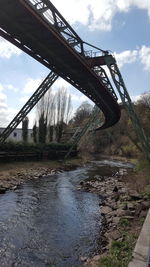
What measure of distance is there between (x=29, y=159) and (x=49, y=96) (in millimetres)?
20988

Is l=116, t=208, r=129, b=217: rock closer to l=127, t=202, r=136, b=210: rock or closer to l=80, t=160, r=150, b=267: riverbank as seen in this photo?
l=80, t=160, r=150, b=267: riverbank

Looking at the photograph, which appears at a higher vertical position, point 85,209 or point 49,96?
point 49,96

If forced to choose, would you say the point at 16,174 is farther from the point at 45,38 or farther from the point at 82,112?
the point at 82,112

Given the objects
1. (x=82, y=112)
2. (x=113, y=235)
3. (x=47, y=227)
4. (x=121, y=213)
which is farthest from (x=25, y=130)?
(x=82, y=112)

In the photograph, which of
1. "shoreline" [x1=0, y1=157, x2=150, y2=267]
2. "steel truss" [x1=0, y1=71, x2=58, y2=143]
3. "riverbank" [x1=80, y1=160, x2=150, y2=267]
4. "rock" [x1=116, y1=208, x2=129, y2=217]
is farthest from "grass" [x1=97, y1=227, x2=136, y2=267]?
"steel truss" [x1=0, y1=71, x2=58, y2=143]

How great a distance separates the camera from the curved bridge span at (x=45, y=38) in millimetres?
10514

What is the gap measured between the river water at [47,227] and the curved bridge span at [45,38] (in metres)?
7.98

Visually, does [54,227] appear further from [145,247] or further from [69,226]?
[145,247]

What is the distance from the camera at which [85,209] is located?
12070 mm

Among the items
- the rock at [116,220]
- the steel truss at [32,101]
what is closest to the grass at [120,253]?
the rock at [116,220]

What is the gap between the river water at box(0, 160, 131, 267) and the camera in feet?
22.8

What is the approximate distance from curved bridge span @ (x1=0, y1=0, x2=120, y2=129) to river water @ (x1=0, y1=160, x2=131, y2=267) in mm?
7982

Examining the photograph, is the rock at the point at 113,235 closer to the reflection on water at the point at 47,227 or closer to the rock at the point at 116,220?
the reflection on water at the point at 47,227

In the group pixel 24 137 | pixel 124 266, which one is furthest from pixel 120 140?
pixel 124 266
